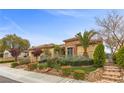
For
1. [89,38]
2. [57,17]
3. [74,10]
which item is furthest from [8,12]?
[89,38]

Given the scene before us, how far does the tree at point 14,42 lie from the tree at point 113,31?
7.38 feet

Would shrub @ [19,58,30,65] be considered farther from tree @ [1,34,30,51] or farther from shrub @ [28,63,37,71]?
tree @ [1,34,30,51]

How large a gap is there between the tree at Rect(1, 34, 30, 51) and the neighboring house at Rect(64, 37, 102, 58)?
46.8 inches

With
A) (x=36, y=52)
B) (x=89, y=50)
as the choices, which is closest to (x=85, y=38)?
(x=89, y=50)

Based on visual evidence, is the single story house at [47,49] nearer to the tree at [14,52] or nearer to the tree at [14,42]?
the tree at [14,42]

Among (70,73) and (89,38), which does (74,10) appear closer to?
(89,38)

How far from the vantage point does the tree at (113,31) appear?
23.1 ft

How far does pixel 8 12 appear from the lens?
745 centimetres

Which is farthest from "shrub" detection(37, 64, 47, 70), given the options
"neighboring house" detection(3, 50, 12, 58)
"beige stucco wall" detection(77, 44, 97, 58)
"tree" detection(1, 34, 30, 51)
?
"beige stucco wall" detection(77, 44, 97, 58)

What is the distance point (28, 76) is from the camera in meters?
7.79

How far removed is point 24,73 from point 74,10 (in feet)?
8.09

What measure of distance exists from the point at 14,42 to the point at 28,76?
3.58 ft

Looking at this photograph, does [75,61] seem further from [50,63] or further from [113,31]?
[113,31]

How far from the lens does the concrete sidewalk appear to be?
24.6 ft
